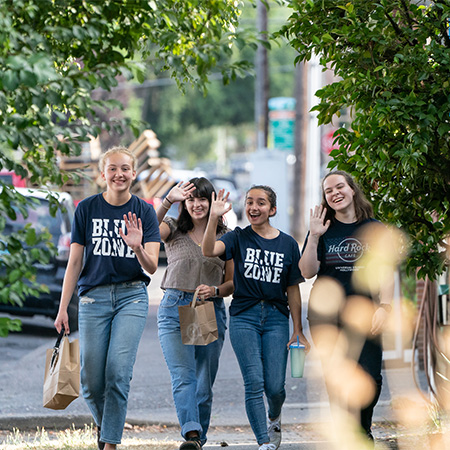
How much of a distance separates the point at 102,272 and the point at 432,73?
7.06ft

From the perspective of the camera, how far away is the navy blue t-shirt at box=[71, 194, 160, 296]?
5156 mm

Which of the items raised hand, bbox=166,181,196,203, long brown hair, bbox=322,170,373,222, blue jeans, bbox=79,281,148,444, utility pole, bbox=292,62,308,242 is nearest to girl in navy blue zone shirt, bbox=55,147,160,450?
blue jeans, bbox=79,281,148,444

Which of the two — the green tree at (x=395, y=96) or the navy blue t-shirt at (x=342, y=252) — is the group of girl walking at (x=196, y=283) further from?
the green tree at (x=395, y=96)

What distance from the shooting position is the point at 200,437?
5.40 metres

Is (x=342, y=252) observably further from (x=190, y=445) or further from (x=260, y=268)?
(x=190, y=445)

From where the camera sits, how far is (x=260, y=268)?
5379 millimetres

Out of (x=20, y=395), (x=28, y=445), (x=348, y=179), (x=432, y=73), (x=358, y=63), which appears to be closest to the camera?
(x=432, y=73)

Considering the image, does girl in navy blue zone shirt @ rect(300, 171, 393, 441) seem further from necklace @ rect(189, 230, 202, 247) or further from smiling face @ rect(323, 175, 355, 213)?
necklace @ rect(189, 230, 202, 247)

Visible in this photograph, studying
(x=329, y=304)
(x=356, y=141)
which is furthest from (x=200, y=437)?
(x=356, y=141)

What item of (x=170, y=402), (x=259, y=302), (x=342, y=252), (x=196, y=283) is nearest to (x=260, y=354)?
(x=259, y=302)

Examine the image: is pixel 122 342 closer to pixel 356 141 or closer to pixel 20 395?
pixel 356 141

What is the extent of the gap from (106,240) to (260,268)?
0.95 meters

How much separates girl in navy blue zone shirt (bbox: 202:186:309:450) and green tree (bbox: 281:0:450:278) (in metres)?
0.65

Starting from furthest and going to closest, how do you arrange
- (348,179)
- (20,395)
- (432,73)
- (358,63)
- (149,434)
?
(20,395)
(149,434)
(348,179)
(358,63)
(432,73)
